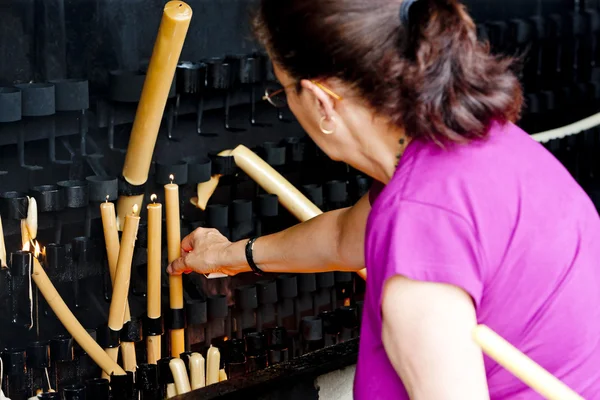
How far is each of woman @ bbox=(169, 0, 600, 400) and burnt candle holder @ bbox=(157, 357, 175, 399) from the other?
87 centimetres

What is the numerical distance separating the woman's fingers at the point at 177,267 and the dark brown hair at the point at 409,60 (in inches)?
32.5

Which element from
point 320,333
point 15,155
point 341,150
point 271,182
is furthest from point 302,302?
point 341,150

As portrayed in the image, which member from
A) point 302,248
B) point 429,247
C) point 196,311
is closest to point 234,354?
point 196,311

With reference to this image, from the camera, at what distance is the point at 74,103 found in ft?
6.12

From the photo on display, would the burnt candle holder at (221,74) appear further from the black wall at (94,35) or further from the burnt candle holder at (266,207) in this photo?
the burnt candle holder at (266,207)

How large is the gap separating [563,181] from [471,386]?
28cm

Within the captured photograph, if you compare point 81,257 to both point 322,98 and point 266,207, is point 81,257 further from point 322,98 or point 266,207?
point 322,98

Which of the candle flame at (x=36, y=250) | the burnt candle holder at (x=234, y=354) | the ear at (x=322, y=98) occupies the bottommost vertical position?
the burnt candle holder at (x=234, y=354)

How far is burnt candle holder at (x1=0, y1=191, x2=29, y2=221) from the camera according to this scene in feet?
6.04

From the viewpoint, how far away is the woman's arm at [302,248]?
1681mm

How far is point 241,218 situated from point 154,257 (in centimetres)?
30

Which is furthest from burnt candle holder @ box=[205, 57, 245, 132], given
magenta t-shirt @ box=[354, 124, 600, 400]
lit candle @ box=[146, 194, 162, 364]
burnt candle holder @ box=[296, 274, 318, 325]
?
magenta t-shirt @ box=[354, 124, 600, 400]

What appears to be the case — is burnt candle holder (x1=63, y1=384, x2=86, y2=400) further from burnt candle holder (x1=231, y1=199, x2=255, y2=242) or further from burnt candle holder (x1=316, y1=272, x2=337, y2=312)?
burnt candle holder (x1=316, y1=272, x2=337, y2=312)

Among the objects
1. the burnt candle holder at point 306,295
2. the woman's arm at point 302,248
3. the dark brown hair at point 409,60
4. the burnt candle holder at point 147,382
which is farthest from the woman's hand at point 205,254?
the dark brown hair at point 409,60
